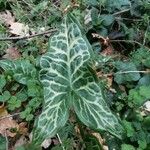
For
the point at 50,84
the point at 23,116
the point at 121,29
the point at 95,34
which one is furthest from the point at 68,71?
the point at 121,29

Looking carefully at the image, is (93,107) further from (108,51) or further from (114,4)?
(114,4)

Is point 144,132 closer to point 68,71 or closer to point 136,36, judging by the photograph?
point 68,71

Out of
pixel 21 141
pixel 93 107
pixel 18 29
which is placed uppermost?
pixel 93 107

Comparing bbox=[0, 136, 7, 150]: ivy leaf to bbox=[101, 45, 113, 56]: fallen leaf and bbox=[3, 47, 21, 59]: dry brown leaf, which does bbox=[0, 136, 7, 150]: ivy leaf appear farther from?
bbox=[101, 45, 113, 56]: fallen leaf

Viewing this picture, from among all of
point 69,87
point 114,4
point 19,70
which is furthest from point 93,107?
point 114,4

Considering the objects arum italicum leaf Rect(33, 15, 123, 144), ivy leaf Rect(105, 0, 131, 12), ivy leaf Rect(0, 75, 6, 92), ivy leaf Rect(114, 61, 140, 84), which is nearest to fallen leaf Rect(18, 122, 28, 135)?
ivy leaf Rect(0, 75, 6, 92)

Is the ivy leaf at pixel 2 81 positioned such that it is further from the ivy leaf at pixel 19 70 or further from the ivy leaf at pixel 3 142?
the ivy leaf at pixel 3 142

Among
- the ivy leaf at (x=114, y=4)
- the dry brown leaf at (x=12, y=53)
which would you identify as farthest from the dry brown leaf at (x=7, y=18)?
the ivy leaf at (x=114, y=4)
